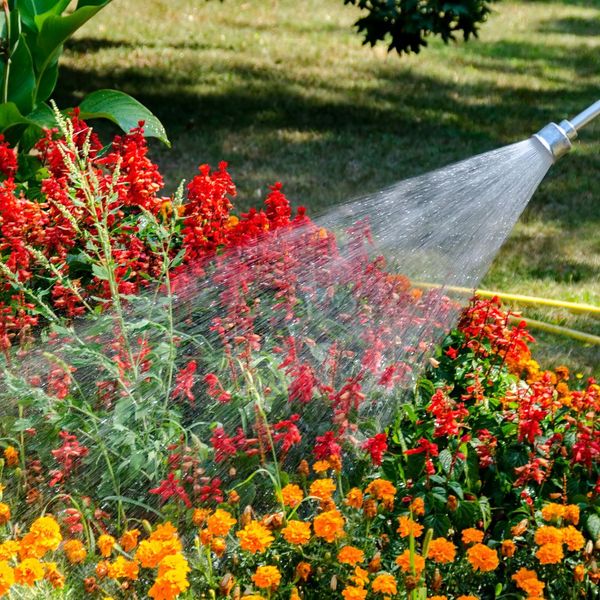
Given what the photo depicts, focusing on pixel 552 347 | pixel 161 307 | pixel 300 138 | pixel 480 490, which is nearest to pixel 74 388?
pixel 161 307

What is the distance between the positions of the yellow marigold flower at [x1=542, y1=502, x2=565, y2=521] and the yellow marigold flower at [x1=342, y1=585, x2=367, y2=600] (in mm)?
478

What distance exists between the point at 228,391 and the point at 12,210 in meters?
0.90

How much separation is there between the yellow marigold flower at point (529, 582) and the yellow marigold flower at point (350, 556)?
324 millimetres

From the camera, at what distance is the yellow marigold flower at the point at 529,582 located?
2.10 metres

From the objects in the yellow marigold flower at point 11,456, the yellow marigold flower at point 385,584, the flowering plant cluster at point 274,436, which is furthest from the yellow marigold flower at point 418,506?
the yellow marigold flower at point 11,456

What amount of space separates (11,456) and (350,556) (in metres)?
0.91

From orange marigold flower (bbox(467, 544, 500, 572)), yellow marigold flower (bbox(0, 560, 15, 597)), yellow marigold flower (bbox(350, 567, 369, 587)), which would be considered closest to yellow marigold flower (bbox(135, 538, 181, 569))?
yellow marigold flower (bbox(0, 560, 15, 597))

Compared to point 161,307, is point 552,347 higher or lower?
lower

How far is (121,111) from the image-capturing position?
150 inches

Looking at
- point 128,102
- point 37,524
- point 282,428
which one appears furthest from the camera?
point 128,102

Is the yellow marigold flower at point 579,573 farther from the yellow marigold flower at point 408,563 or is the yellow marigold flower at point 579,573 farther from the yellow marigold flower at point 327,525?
the yellow marigold flower at point 327,525

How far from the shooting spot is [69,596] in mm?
2178

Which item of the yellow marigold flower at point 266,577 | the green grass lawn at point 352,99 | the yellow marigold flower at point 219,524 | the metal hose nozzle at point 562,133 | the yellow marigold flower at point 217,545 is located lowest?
the green grass lawn at point 352,99

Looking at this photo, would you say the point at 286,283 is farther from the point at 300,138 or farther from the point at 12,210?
the point at 300,138
